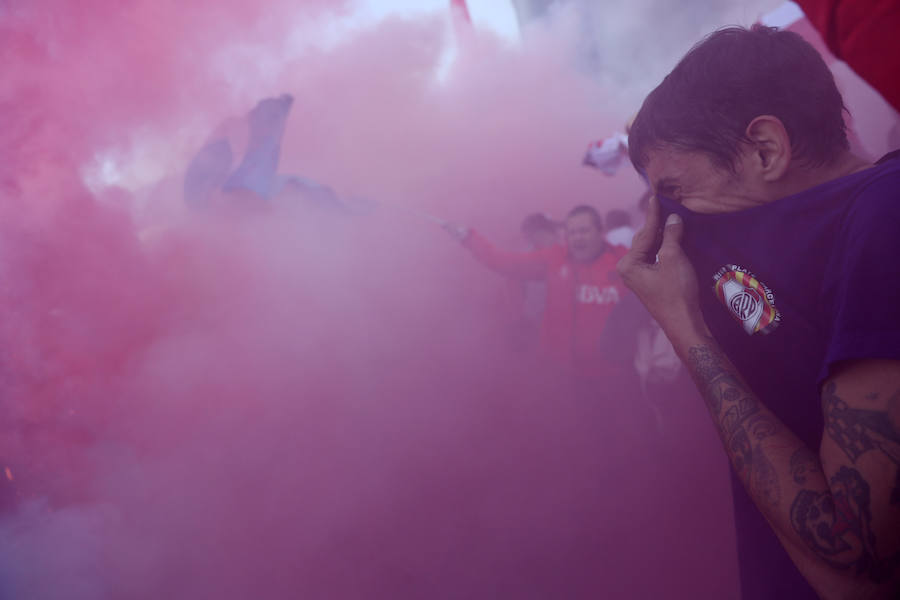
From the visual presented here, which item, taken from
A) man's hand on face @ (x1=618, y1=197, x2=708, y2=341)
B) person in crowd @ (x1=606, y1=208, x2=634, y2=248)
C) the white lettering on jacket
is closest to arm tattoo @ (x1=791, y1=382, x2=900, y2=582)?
man's hand on face @ (x1=618, y1=197, x2=708, y2=341)

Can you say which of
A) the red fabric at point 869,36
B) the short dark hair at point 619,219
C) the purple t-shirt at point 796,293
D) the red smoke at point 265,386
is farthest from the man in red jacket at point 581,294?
the red fabric at point 869,36

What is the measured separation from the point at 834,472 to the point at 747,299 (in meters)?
0.32

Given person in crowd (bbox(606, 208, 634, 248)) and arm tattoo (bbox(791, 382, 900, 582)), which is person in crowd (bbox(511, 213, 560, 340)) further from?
arm tattoo (bbox(791, 382, 900, 582))

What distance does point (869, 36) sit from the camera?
663mm

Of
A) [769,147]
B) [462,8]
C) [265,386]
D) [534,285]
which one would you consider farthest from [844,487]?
[462,8]

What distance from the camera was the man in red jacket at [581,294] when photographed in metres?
3.48

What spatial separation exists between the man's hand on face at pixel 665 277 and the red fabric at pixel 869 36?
345 millimetres

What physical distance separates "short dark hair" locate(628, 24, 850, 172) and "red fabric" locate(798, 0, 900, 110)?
7 centimetres

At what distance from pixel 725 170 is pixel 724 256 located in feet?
0.51

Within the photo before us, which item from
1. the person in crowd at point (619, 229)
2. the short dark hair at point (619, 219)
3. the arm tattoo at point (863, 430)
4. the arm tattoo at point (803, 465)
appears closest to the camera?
the arm tattoo at point (863, 430)

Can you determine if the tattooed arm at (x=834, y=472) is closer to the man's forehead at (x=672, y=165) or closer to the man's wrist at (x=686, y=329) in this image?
the man's wrist at (x=686, y=329)

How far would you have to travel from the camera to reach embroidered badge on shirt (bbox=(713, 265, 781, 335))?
2.48 ft

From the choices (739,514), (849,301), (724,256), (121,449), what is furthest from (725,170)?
(121,449)

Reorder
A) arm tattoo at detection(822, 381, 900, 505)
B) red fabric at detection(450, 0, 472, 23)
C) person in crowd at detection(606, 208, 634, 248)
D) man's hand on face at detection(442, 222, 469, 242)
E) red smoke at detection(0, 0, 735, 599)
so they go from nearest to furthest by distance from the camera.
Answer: arm tattoo at detection(822, 381, 900, 505) → red smoke at detection(0, 0, 735, 599) → man's hand on face at detection(442, 222, 469, 242) → person in crowd at detection(606, 208, 634, 248) → red fabric at detection(450, 0, 472, 23)
